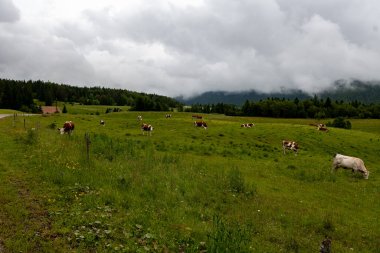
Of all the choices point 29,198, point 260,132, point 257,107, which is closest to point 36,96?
point 257,107

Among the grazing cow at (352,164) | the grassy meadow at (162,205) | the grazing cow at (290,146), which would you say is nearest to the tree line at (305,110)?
the grazing cow at (290,146)

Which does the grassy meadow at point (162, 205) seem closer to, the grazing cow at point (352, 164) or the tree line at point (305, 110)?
the grazing cow at point (352, 164)

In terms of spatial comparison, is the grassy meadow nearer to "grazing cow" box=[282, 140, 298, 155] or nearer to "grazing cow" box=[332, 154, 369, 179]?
"grazing cow" box=[332, 154, 369, 179]

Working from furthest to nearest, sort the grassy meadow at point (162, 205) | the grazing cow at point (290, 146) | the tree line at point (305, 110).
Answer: the tree line at point (305, 110) → the grazing cow at point (290, 146) → the grassy meadow at point (162, 205)

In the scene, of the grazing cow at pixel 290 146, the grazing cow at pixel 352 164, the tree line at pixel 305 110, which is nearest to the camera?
the grazing cow at pixel 352 164

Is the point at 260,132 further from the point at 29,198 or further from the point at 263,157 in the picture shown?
the point at 29,198

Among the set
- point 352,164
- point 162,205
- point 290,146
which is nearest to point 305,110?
point 290,146

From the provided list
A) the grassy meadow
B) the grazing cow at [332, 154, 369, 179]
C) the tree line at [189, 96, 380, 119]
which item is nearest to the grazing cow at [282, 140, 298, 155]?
the grazing cow at [332, 154, 369, 179]

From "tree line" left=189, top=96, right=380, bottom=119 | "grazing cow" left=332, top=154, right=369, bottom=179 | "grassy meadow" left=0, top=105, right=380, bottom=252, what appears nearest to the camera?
"grassy meadow" left=0, top=105, right=380, bottom=252

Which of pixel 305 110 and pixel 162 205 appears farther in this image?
pixel 305 110

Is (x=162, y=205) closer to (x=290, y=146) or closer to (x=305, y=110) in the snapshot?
(x=290, y=146)

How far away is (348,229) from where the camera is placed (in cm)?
1363

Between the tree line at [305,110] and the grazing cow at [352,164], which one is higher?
the tree line at [305,110]

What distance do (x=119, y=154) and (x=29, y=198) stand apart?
9.67 metres
